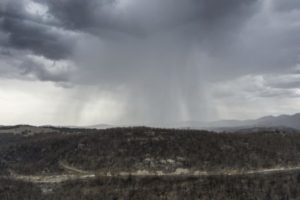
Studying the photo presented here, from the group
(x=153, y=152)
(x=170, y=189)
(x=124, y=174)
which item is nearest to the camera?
(x=170, y=189)

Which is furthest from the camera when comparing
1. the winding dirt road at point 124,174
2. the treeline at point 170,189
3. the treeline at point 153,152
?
the treeline at point 153,152

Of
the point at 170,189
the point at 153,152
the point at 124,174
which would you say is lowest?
the point at 170,189

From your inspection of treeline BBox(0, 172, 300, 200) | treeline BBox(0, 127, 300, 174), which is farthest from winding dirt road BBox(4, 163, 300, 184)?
treeline BBox(0, 172, 300, 200)

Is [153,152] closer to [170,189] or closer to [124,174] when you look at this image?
[124,174]

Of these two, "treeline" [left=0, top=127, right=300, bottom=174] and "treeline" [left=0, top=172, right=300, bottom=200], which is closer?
"treeline" [left=0, top=172, right=300, bottom=200]

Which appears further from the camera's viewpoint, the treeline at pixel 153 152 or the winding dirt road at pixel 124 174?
the treeline at pixel 153 152

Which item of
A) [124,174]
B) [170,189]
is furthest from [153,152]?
Answer: [170,189]

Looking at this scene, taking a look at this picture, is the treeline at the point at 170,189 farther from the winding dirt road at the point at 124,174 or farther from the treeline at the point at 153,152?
the treeline at the point at 153,152

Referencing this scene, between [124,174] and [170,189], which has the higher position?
[124,174]

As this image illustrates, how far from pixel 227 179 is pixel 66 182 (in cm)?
3584

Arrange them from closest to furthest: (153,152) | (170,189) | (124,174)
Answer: (170,189), (124,174), (153,152)

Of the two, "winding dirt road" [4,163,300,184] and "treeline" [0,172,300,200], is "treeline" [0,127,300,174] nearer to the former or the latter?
"winding dirt road" [4,163,300,184]

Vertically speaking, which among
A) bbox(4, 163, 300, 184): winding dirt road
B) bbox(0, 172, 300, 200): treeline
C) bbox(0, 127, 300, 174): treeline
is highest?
bbox(0, 127, 300, 174): treeline

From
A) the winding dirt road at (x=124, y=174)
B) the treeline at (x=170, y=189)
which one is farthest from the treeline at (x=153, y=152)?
the treeline at (x=170, y=189)
